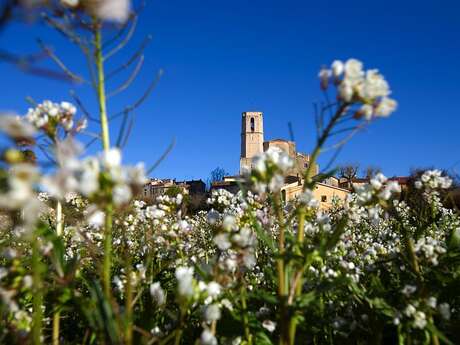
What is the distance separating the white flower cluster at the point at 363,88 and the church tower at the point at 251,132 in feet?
301

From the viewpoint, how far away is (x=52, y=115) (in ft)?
5.16

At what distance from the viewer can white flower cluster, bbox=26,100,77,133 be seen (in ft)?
5.01

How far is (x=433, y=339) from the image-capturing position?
167 cm

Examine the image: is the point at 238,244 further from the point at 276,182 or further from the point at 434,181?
the point at 434,181

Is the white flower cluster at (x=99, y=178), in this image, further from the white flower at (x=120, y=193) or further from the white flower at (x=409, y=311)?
the white flower at (x=409, y=311)

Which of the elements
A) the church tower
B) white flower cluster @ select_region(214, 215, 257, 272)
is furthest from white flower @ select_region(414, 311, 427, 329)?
the church tower

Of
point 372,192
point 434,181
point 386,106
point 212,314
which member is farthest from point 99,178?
point 434,181

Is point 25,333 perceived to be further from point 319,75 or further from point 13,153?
point 319,75

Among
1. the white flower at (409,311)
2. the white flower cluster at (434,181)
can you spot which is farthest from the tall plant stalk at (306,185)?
the white flower cluster at (434,181)

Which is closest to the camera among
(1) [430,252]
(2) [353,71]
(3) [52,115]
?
(2) [353,71]

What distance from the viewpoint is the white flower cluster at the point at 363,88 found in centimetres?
129

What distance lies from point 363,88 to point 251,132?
311 feet

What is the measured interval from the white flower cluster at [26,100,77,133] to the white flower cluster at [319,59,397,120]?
1.02m

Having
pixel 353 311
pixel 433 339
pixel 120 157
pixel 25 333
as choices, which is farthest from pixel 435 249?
pixel 25 333
